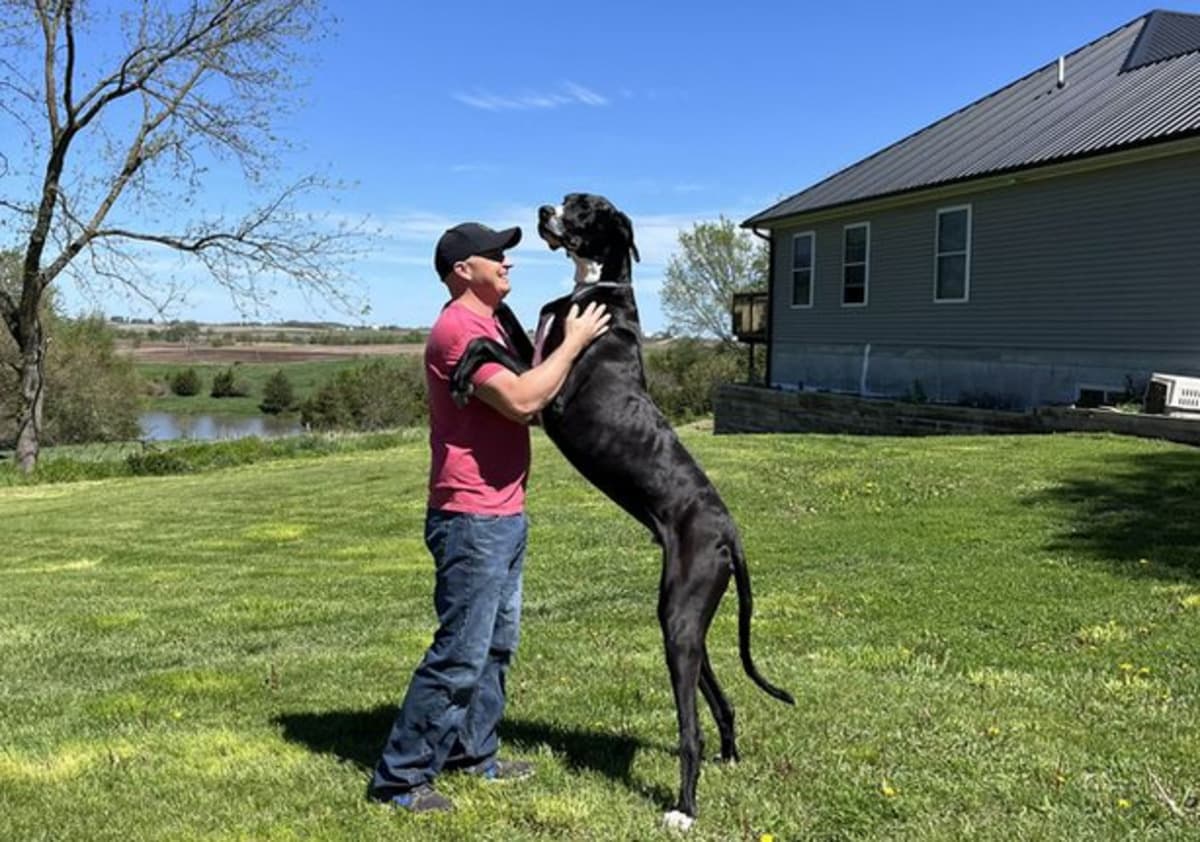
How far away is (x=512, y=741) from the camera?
14.4ft

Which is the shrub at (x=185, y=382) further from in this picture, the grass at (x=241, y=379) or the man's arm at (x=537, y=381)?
the man's arm at (x=537, y=381)

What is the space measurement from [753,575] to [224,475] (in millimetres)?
14269

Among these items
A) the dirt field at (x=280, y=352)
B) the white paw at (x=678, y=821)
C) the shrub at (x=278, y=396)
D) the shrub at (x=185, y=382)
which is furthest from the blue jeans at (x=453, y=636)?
the shrub at (x=185, y=382)

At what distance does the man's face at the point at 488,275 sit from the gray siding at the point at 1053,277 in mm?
13235

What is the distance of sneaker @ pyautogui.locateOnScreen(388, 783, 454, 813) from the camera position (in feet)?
11.8

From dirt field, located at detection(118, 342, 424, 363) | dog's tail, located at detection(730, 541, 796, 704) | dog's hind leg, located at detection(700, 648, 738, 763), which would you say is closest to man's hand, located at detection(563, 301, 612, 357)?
dog's tail, located at detection(730, 541, 796, 704)

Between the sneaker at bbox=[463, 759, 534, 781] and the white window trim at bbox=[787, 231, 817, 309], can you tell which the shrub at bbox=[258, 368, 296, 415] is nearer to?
the white window trim at bbox=[787, 231, 817, 309]

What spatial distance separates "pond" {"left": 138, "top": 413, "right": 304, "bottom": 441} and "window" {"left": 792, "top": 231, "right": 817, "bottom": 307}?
55.8ft

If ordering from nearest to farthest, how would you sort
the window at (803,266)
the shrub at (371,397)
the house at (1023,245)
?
the house at (1023,245)
the window at (803,266)
the shrub at (371,397)

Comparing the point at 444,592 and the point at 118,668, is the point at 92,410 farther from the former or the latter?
the point at 444,592

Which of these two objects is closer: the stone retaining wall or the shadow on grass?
the shadow on grass

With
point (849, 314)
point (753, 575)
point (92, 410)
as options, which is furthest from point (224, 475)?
point (92, 410)

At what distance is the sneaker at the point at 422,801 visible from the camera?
3.60 m

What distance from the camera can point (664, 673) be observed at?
530 cm
